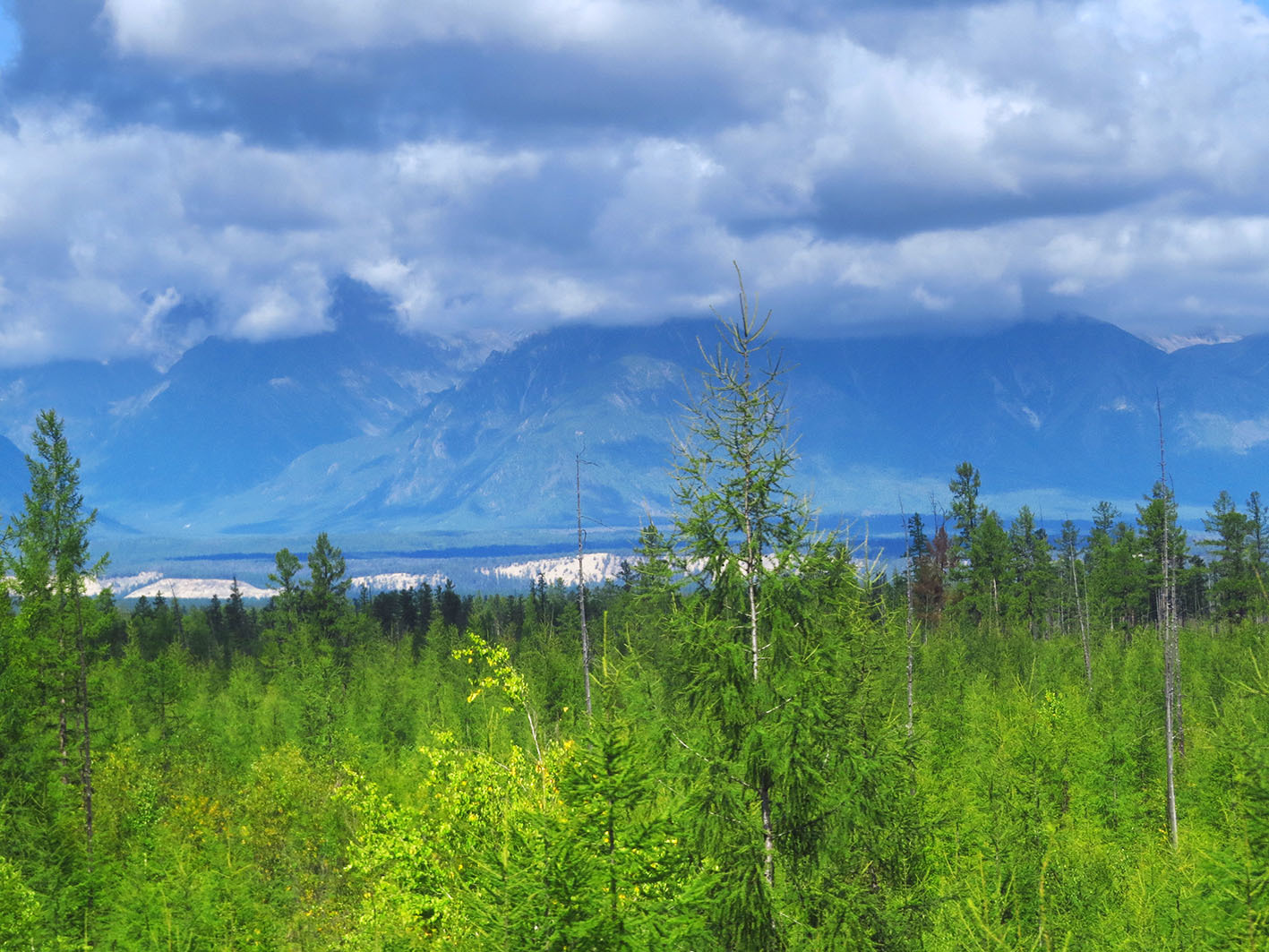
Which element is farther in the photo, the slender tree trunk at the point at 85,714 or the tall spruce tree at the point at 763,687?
the slender tree trunk at the point at 85,714

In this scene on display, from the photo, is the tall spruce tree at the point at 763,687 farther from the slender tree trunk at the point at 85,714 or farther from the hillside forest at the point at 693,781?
the slender tree trunk at the point at 85,714

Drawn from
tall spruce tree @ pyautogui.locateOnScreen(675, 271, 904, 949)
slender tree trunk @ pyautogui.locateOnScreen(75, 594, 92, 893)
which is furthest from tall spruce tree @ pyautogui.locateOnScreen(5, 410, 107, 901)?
tall spruce tree @ pyautogui.locateOnScreen(675, 271, 904, 949)

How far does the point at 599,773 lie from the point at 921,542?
107 metres

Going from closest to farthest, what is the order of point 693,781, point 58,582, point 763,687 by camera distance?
point 693,781 → point 763,687 → point 58,582

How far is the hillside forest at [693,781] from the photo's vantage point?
14.8 metres

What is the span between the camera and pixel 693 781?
15.3 meters

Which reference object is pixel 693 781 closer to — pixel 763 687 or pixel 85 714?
pixel 763 687

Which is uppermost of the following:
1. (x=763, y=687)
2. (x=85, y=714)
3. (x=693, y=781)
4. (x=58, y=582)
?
(x=58, y=582)

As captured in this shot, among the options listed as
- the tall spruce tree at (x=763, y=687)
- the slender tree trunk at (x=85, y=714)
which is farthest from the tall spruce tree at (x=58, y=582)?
the tall spruce tree at (x=763, y=687)

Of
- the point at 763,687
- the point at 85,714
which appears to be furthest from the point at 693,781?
the point at 85,714

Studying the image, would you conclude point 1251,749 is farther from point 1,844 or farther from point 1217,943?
point 1,844

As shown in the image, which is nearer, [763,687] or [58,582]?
[763,687]

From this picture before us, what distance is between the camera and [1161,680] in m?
63.4

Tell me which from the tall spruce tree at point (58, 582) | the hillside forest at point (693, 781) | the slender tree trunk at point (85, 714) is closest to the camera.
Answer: the hillside forest at point (693, 781)
